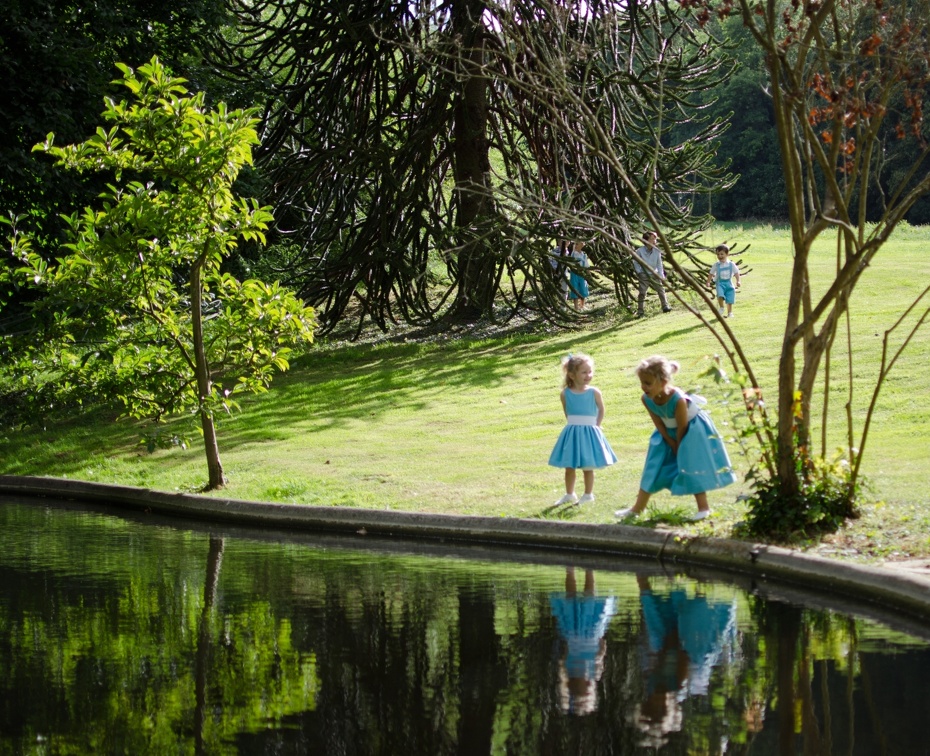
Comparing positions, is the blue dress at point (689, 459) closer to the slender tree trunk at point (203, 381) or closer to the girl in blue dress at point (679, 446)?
the girl in blue dress at point (679, 446)

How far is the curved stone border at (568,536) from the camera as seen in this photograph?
7191mm

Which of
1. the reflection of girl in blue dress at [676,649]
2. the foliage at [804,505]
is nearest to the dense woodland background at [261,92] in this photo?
the foliage at [804,505]

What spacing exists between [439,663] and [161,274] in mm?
7280

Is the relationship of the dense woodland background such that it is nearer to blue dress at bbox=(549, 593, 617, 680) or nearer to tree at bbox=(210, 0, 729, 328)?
tree at bbox=(210, 0, 729, 328)

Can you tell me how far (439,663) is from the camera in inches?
236

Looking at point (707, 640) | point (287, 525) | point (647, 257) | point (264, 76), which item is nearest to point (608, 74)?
point (647, 257)

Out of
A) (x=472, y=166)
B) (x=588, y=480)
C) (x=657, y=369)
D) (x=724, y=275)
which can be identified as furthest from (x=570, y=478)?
(x=472, y=166)

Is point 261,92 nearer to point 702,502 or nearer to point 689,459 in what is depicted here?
point 689,459

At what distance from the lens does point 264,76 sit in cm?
2300

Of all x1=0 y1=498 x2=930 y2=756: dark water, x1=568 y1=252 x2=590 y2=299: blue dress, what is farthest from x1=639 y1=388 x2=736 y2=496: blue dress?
x1=568 y1=252 x2=590 y2=299: blue dress

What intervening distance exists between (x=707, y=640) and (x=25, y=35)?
15.4 m

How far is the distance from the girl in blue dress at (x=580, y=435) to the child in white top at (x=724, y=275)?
11.7 m

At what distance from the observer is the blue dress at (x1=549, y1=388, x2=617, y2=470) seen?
1043cm

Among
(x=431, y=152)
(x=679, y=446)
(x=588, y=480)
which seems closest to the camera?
(x=679, y=446)
